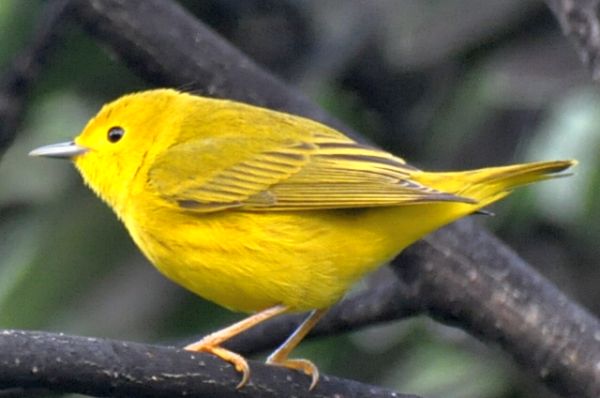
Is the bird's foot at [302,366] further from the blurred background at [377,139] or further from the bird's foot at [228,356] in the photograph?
the blurred background at [377,139]

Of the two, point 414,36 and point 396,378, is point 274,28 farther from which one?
point 396,378

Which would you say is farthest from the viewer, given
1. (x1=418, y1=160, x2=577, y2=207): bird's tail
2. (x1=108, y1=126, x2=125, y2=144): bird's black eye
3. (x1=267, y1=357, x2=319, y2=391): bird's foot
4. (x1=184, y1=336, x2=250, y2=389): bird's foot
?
(x1=108, y1=126, x2=125, y2=144): bird's black eye

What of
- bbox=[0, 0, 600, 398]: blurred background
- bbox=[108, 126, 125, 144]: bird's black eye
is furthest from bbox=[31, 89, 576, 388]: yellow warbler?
bbox=[0, 0, 600, 398]: blurred background

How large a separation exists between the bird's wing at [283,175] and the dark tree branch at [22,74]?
1.45 feet

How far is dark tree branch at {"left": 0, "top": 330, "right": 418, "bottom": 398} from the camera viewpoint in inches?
120

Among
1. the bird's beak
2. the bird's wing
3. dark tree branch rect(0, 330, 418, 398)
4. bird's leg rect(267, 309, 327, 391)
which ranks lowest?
bird's leg rect(267, 309, 327, 391)

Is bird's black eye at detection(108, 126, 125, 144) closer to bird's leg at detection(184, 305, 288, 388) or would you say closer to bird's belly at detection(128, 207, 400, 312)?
bird's belly at detection(128, 207, 400, 312)

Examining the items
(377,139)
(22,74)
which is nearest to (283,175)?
(22,74)

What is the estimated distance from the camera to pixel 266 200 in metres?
4.04

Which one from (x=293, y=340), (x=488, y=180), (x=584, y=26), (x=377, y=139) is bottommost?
(x=293, y=340)

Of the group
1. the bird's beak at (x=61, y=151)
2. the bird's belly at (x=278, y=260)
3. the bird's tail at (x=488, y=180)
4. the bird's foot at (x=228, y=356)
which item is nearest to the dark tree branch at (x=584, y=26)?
the bird's tail at (x=488, y=180)

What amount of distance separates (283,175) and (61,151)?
668mm

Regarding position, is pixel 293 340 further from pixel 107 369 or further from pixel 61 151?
pixel 107 369

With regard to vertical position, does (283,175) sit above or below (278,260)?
above
